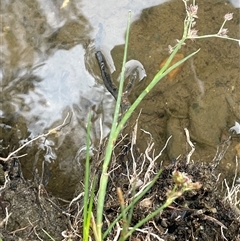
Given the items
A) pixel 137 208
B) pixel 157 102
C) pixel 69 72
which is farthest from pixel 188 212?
pixel 69 72

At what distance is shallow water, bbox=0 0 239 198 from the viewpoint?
167cm

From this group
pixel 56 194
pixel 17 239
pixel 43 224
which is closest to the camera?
pixel 17 239

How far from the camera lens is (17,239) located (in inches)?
50.9

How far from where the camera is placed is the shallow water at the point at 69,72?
1.67 meters

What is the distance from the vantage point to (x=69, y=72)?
1.72m

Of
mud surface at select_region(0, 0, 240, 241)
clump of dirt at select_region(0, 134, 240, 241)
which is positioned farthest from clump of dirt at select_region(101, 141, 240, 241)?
mud surface at select_region(0, 0, 240, 241)

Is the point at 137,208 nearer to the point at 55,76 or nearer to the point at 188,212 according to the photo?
the point at 188,212

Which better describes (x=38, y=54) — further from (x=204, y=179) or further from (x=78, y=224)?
(x=204, y=179)

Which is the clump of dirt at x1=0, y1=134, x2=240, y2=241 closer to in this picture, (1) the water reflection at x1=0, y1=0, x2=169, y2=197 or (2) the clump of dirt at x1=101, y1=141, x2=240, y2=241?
(2) the clump of dirt at x1=101, y1=141, x2=240, y2=241

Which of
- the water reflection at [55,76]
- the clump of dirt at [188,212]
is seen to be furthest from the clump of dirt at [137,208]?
the water reflection at [55,76]

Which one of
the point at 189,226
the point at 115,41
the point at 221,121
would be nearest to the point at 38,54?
the point at 115,41

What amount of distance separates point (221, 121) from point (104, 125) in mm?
485

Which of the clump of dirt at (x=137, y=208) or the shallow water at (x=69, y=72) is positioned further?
the shallow water at (x=69, y=72)

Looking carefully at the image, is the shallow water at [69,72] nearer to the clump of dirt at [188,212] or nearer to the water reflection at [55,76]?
the water reflection at [55,76]
